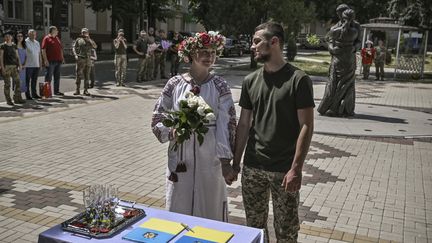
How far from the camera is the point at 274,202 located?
359 cm

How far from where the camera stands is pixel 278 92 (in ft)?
11.1

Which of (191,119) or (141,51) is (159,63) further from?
(191,119)

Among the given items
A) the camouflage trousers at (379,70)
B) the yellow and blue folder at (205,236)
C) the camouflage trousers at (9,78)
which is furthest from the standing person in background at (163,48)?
the yellow and blue folder at (205,236)

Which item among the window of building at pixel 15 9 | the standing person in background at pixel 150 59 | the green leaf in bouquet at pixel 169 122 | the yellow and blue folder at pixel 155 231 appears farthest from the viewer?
the window of building at pixel 15 9

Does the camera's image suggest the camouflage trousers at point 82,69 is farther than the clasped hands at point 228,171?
Yes

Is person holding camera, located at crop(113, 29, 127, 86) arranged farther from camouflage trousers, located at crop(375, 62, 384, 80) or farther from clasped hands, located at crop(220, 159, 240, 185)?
clasped hands, located at crop(220, 159, 240, 185)

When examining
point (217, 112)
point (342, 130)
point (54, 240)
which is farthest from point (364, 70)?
point (54, 240)

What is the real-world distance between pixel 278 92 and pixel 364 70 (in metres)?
20.4

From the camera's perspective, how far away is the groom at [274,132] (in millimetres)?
3328

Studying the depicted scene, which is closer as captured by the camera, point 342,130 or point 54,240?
point 54,240

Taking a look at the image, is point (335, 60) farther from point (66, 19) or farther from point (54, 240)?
point (66, 19)

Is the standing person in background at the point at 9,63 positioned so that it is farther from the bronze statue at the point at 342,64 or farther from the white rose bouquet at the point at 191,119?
the white rose bouquet at the point at 191,119

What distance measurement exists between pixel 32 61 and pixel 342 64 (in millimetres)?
8306

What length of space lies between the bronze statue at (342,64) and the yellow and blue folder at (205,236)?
9.09 metres
